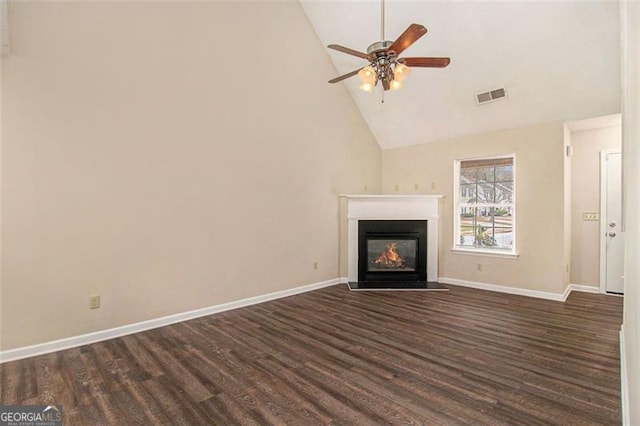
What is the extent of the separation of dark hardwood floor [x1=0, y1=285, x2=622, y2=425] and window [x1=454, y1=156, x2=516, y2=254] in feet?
5.19

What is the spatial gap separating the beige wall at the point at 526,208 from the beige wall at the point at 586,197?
3.00 ft

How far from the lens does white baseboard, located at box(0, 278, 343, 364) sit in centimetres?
292

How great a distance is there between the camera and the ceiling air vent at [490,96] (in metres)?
4.57

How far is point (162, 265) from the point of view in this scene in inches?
146

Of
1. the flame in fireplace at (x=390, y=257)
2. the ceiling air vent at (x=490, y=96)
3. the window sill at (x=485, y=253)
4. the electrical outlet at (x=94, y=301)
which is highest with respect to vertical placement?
the ceiling air vent at (x=490, y=96)

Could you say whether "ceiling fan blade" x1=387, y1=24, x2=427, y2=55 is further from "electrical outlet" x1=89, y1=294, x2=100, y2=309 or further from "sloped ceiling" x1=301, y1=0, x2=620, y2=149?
"electrical outlet" x1=89, y1=294, x2=100, y2=309

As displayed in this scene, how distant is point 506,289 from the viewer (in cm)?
504

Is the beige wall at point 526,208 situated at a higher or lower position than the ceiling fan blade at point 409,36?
lower

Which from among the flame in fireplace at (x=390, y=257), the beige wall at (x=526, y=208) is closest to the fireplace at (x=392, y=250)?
the flame in fireplace at (x=390, y=257)

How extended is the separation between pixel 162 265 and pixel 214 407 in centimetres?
202

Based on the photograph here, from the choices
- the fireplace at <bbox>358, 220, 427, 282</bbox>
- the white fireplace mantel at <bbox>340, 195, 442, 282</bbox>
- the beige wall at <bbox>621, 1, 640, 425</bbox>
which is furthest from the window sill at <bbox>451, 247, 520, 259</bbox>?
the beige wall at <bbox>621, 1, 640, 425</bbox>

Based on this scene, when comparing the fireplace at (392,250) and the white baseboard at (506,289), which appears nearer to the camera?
the white baseboard at (506,289)

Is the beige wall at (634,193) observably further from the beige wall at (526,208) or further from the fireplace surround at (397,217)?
the fireplace surround at (397,217)

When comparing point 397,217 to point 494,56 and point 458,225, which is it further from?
point 494,56
